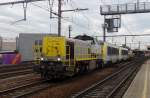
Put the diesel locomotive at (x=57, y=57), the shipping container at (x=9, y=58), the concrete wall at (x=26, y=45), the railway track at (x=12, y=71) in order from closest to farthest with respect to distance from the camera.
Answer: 1. the diesel locomotive at (x=57, y=57)
2. the railway track at (x=12, y=71)
3. the shipping container at (x=9, y=58)
4. the concrete wall at (x=26, y=45)

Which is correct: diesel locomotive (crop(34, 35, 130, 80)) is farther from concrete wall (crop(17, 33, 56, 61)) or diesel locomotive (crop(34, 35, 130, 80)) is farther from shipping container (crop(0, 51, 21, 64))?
concrete wall (crop(17, 33, 56, 61))

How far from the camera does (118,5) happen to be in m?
40.2

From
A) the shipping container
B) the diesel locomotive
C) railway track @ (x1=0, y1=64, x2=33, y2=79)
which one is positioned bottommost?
railway track @ (x1=0, y1=64, x2=33, y2=79)

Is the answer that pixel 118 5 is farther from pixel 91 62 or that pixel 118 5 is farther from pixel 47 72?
pixel 47 72

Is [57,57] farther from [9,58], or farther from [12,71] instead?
[9,58]

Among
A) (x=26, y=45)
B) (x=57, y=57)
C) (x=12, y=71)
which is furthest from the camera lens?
(x=26, y=45)

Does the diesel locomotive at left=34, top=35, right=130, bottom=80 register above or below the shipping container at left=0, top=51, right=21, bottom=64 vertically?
above

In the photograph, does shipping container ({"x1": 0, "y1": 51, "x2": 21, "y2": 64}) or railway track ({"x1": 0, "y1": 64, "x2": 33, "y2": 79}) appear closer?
railway track ({"x1": 0, "y1": 64, "x2": 33, "y2": 79})

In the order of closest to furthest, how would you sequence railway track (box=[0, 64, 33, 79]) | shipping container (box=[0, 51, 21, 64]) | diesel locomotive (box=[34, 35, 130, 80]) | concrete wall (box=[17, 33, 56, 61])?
diesel locomotive (box=[34, 35, 130, 80]) → railway track (box=[0, 64, 33, 79]) → shipping container (box=[0, 51, 21, 64]) → concrete wall (box=[17, 33, 56, 61])


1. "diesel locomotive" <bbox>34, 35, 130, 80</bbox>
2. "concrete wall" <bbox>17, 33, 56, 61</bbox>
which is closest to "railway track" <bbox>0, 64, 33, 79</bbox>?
"diesel locomotive" <bbox>34, 35, 130, 80</bbox>

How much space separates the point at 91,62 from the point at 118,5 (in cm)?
1317

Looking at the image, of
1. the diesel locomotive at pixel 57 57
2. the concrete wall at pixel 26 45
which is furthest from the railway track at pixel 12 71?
the concrete wall at pixel 26 45

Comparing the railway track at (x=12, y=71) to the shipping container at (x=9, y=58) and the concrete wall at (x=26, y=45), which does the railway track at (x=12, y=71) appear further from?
the concrete wall at (x=26, y=45)

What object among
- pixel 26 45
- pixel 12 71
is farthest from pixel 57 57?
pixel 26 45
